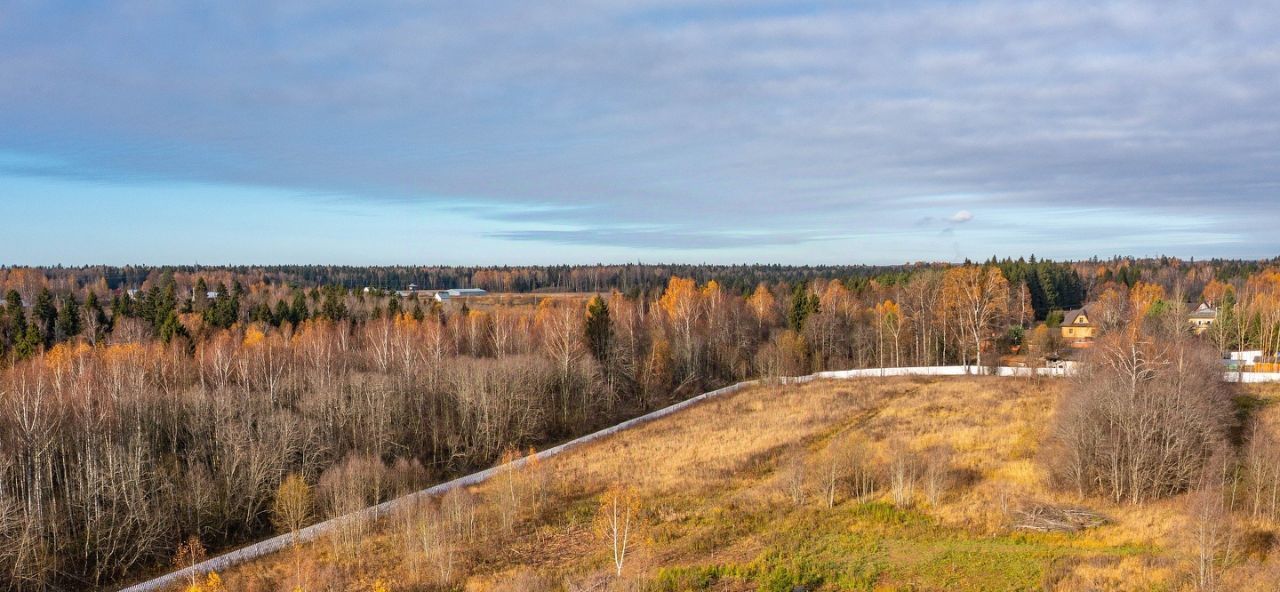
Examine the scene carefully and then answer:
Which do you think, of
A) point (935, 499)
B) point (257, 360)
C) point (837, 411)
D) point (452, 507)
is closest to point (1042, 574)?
point (935, 499)

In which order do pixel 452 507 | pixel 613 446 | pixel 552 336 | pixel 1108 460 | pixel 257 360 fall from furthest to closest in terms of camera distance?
1. pixel 552 336
2. pixel 257 360
3. pixel 613 446
4. pixel 452 507
5. pixel 1108 460

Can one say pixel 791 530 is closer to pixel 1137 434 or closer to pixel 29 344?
pixel 1137 434

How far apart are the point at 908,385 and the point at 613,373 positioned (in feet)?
65.7

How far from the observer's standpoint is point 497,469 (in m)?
34.2

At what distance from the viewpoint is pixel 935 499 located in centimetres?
2597

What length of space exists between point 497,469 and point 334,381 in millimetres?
11984

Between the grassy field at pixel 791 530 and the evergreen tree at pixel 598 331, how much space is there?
19369 millimetres

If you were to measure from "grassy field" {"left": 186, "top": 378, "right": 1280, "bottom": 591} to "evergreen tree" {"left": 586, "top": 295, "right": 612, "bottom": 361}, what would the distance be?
1937 centimetres

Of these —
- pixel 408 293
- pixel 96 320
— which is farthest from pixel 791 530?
pixel 408 293

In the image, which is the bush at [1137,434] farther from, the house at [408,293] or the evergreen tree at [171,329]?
the house at [408,293]

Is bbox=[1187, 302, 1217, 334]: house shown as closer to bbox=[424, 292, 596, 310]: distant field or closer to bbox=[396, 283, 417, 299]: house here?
bbox=[424, 292, 596, 310]: distant field

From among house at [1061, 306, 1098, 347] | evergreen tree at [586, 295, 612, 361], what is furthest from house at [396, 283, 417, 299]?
house at [1061, 306, 1098, 347]

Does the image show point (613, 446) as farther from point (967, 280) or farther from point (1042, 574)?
point (967, 280)

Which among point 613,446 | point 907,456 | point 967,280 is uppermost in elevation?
point 967,280
